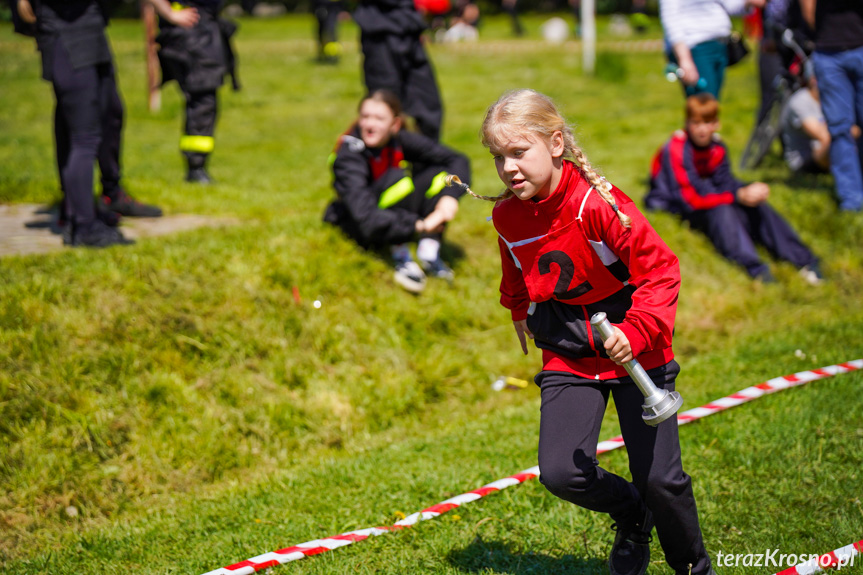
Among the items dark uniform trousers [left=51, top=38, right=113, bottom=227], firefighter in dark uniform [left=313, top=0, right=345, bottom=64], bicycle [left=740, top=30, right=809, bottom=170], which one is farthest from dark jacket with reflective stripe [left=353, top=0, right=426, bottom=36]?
firefighter in dark uniform [left=313, top=0, right=345, bottom=64]

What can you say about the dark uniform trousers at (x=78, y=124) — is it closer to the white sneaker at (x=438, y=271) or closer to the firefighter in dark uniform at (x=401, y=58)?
the firefighter in dark uniform at (x=401, y=58)

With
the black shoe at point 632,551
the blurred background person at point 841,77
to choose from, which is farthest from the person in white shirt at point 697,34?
the black shoe at point 632,551

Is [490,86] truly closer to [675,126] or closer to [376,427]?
[675,126]

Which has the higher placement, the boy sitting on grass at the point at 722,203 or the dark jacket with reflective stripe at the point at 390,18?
the dark jacket with reflective stripe at the point at 390,18

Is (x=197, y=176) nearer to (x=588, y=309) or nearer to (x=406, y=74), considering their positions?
(x=406, y=74)

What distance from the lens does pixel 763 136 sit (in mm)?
9375

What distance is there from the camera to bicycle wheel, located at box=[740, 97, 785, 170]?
9.15 m

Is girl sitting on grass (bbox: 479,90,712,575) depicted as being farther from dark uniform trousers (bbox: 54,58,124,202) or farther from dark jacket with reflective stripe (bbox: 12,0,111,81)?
dark uniform trousers (bbox: 54,58,124,202)

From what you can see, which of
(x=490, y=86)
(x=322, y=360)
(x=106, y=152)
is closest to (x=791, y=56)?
(x=322, y=360)

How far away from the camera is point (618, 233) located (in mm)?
2846

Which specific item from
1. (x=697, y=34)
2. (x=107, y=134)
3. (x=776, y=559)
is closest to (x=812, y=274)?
(x=697, y=34)

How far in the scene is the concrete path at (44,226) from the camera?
233 inches

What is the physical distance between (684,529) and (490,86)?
1355cm

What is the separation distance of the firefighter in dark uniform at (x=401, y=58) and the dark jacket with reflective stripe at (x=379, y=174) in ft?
2.51
